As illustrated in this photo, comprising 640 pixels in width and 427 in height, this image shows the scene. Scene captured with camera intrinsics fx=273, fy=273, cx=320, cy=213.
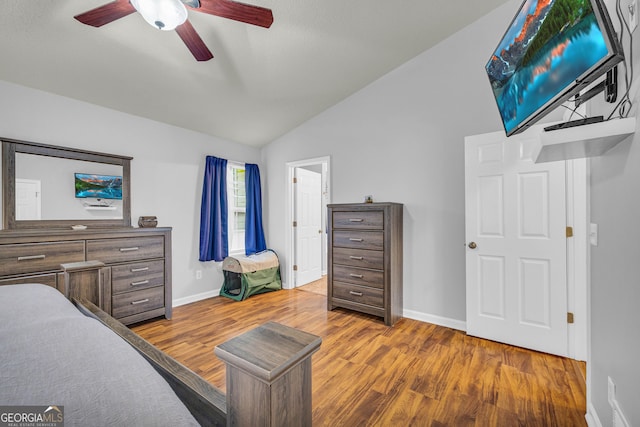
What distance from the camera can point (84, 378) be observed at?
23.5 inches

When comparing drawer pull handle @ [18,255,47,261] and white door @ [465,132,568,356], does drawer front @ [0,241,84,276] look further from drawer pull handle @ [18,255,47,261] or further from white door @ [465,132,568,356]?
white door @ [465,132,568,356]

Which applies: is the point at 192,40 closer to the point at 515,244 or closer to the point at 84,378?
the point at 84,378

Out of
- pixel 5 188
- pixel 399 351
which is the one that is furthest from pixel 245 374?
pixel 5 188

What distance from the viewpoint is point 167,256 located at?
9.84 feet

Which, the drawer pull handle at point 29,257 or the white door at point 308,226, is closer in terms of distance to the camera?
the drawer pull handle at point 29,257

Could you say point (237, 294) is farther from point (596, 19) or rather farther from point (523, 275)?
point (596, 19)

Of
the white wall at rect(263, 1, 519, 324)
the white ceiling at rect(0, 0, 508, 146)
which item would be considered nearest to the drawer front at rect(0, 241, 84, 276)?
the white ceiling at rect(0, 0, 508, 146)

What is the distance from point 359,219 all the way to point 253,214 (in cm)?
189

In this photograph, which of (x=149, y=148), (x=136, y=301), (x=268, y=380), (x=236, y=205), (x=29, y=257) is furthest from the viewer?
(x=236, y=205)

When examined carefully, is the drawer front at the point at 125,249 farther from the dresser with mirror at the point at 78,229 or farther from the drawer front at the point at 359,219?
the drawer front at the point at 359,219

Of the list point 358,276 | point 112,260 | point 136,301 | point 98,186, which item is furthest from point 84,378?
point 98,186

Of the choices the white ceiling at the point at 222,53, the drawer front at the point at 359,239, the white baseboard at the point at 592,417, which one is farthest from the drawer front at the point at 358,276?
the white ceiling at the point at 222,53

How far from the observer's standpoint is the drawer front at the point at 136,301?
104 inches

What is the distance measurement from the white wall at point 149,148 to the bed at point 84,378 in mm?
2533
